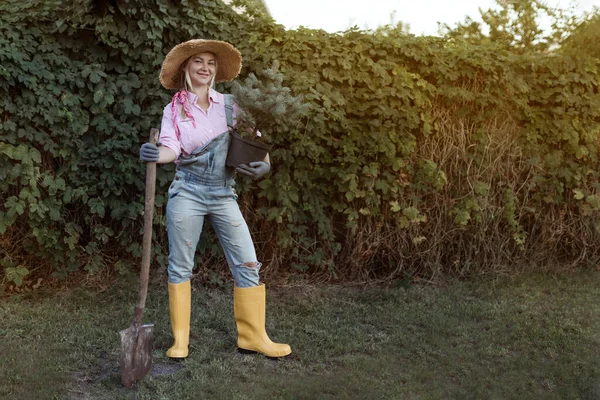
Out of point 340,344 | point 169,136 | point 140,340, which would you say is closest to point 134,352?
point 140,340

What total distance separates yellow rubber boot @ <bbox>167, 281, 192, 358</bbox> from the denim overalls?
55 mm

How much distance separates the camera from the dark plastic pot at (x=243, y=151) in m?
3.98

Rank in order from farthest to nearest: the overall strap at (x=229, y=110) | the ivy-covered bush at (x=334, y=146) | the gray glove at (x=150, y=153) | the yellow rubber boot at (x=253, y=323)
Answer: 1. the ivy-covered bush at (x=334, y=146)
2. the yellow rubber boot at (x=253, y=323)
3. the overall strap at (x=229, y=110)
4. the gray glove at (x=150, y=153)

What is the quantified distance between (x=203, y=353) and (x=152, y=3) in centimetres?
283

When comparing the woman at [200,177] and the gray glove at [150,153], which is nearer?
the gray glove at [150,153]

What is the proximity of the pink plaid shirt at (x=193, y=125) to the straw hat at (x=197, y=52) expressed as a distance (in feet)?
0.65

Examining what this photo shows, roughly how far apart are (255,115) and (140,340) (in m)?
1.45

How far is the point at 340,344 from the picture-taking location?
15.2 ft

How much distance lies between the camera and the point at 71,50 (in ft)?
18.4

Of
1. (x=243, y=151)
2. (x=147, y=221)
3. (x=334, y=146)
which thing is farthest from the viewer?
(x=334, y=146)

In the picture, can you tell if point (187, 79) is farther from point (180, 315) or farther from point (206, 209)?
point (180, 315)

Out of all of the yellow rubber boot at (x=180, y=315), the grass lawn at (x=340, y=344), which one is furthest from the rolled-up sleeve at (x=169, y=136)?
the grass lawn at (x=340, y=344)

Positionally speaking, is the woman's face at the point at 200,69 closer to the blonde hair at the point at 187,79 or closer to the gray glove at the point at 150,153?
the blonde hair at the point at 187,79

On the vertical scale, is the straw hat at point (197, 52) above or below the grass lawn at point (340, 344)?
above
